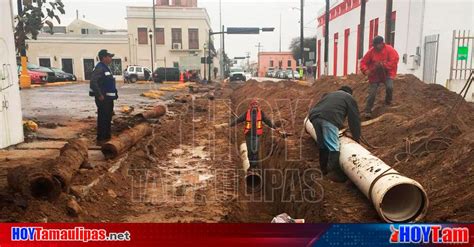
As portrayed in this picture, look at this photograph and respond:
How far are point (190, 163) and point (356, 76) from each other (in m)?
2.85

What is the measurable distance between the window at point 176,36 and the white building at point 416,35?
2.67 meters

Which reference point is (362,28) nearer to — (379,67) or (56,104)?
(379,67)

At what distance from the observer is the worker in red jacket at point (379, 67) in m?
4.45

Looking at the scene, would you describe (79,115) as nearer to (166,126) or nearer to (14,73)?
(166,126)

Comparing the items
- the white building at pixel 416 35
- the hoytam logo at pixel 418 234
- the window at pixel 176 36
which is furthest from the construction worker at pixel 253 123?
the hoytam logo at pixel 418 234

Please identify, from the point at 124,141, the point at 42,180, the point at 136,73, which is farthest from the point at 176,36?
the point at 124,141

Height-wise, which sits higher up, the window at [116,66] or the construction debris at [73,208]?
the window at [116,66]

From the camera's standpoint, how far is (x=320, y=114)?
4418 millimetres

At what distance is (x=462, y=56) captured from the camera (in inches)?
293

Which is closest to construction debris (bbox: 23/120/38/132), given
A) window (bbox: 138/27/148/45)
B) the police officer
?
the police officer

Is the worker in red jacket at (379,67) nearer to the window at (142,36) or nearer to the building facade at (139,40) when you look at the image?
the building facade at (139,40)

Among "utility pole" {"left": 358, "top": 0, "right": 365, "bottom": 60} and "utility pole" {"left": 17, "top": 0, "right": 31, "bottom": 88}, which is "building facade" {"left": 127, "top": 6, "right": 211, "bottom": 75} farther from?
"utility pole" {"left": 358, "top": 0, "right": 365, "bottom": 60}

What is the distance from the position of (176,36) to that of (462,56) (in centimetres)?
679

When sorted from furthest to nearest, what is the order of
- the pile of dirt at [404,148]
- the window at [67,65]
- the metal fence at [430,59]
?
the metal fence at [430,59] < the pile of dirt at [404,148] < the window at [67,65]
